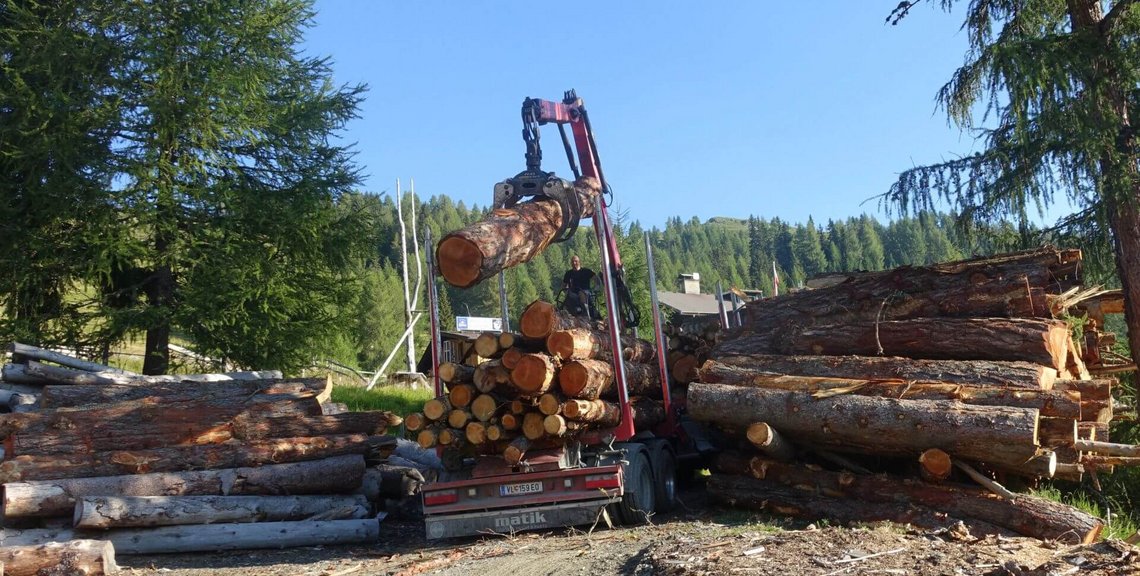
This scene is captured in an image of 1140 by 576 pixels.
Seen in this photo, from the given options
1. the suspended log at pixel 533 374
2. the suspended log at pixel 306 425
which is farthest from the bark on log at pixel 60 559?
the suspended log at pixel 533 374

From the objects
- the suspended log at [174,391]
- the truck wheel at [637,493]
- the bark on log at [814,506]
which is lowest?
the bark on log at [814,506]

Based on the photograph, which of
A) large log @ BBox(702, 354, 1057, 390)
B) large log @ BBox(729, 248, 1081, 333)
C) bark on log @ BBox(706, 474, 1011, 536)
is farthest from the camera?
large log @ BBox(729, 248, 1081, 333)

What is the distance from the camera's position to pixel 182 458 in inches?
368

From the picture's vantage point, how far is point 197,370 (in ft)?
51.0

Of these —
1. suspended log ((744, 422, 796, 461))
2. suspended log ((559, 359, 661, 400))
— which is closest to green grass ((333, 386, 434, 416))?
suspended log ((559, 359, 661, 400))

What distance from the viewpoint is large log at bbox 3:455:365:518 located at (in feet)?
27.7

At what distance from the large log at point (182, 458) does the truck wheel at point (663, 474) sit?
334 cm

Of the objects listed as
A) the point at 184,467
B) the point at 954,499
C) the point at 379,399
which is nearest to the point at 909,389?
the point at 954,499

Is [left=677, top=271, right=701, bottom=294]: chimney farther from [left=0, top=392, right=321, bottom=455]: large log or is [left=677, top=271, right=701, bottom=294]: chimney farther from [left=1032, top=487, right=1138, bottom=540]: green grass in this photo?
[left=0, top=392, right=321, bottom=455]: large log

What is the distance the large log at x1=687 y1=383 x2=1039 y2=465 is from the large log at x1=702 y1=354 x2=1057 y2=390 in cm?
57

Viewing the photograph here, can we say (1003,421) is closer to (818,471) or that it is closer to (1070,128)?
(818,471)

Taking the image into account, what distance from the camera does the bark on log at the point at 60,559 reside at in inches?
276

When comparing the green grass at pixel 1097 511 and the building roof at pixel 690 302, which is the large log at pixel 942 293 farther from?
the building roof at pixel 690 302

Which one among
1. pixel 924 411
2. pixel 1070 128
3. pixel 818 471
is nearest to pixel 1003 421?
pixel 924 411
